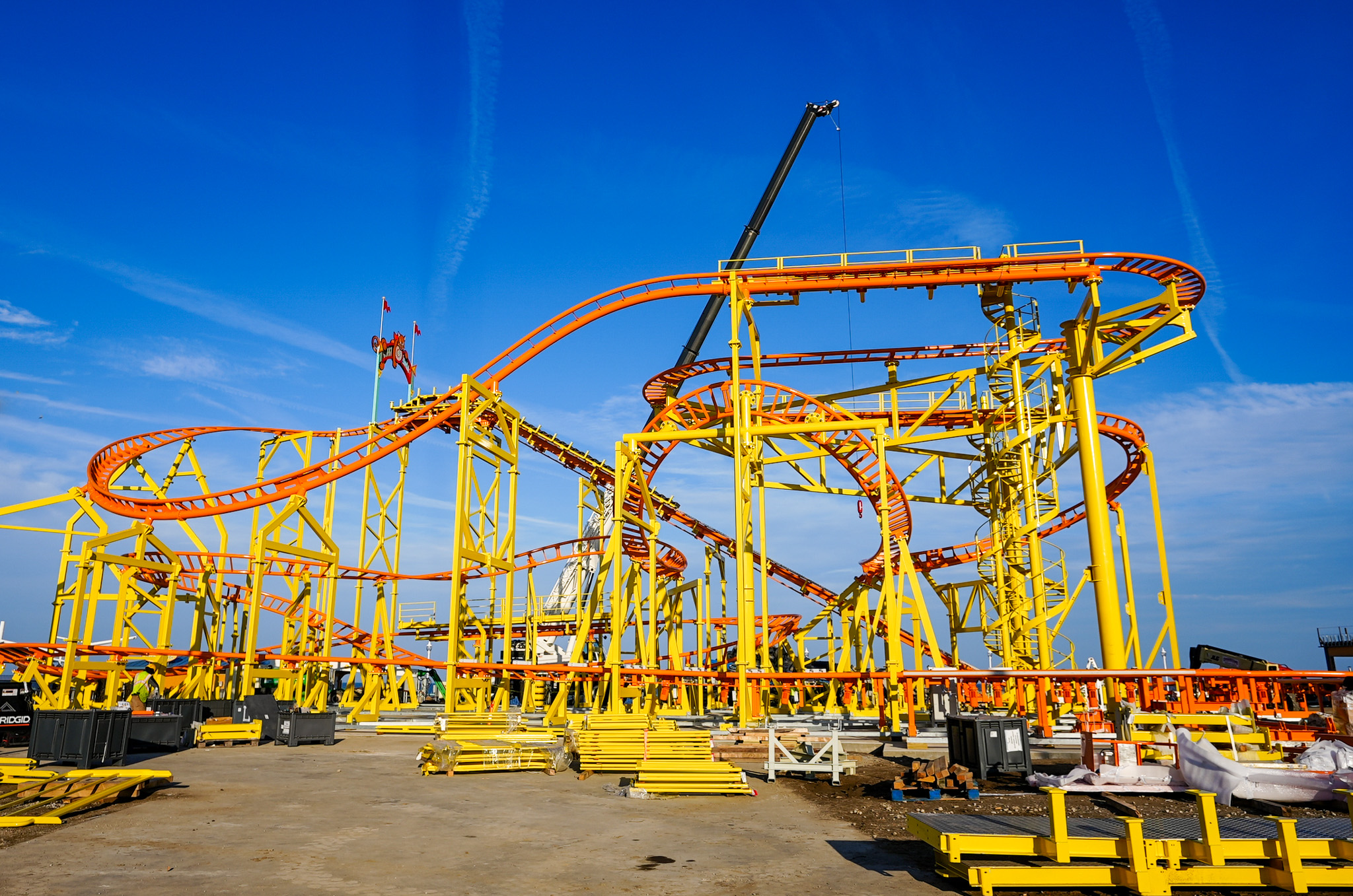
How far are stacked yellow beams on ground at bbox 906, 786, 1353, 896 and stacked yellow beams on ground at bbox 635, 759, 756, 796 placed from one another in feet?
14.4

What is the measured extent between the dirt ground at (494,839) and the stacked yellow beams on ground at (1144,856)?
1.13 feet

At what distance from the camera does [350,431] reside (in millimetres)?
27562

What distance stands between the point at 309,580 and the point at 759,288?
52.9ft

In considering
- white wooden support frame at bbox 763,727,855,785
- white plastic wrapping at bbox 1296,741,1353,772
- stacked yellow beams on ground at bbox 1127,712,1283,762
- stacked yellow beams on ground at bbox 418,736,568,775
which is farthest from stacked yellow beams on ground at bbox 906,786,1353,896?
stacked yellow beams on ground at bbox 418,736,568,775

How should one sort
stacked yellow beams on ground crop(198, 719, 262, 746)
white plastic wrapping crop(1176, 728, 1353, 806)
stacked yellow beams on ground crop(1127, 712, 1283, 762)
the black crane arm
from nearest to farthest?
white plastic wrapping crop(1176, 728, 1353, 806) < stacked yellow beams on ground crop(1127, 712, 1283, 762) < stacked yellow beams on ground crop(198, 719, 262, 746) < the black crane arm

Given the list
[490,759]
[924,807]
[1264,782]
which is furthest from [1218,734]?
[490,759]

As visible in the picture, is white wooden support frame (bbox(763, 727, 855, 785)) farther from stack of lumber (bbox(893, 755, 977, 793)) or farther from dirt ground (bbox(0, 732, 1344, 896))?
stack of lumber (bbox(893, 755, 977, 793))

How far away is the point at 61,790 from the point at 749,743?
912cm

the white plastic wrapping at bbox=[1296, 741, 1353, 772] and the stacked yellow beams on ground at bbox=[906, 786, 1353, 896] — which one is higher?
the white plastic wrapping at bbox=[1296, 741, 1353, 772]

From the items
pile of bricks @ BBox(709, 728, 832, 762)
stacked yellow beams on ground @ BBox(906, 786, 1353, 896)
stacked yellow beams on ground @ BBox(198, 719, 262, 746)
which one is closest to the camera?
stacked yellow beams on ground @ BBox(906, 786, 1353, 896)

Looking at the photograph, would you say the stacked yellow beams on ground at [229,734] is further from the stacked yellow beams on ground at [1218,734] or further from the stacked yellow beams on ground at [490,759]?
the stacked yellow beams on ground at [1218,734]

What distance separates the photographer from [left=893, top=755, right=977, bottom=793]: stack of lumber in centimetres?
975

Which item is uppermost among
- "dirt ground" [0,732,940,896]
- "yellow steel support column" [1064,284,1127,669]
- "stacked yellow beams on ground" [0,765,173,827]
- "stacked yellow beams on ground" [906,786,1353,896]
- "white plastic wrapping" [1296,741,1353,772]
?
"yellow steel support column" [1064,284,1127,669]

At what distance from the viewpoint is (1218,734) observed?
40.8 feet
